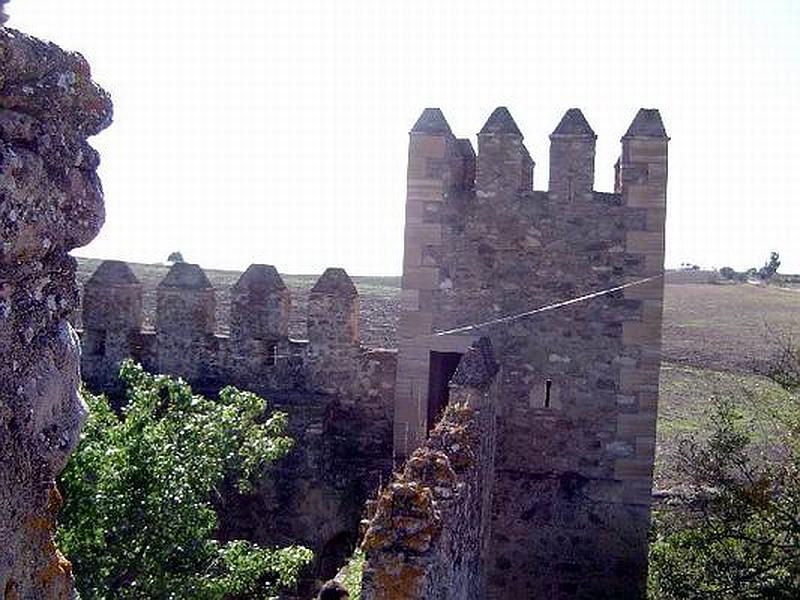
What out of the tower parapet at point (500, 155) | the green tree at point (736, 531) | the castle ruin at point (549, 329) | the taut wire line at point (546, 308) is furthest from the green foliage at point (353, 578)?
the tower parapet at point (500, 155)

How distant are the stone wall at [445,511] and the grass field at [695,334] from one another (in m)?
4.16

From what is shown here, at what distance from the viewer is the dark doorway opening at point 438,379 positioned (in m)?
11.5

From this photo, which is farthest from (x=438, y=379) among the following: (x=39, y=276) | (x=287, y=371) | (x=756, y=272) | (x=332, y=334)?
(x=756, y=272)

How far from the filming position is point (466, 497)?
752 centimetres

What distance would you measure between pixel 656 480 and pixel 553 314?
6934mm

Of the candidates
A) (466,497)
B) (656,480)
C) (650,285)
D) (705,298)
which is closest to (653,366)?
(650,285)

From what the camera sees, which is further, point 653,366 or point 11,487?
point 653,366

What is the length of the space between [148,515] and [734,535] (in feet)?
21.5

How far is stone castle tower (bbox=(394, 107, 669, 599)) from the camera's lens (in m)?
10.8

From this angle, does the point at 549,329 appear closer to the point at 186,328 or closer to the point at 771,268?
the point at 186,328

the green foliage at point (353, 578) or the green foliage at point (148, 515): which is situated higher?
the green foliage at point (148, 515)

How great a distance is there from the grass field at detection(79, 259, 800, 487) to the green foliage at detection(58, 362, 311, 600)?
4577 millimetres

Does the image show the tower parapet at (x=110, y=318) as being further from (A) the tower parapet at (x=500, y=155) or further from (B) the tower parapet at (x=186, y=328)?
(A) the tower parapet at (x=500, y=155)

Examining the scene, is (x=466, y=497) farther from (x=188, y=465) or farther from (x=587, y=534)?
(x=587, y=534)
